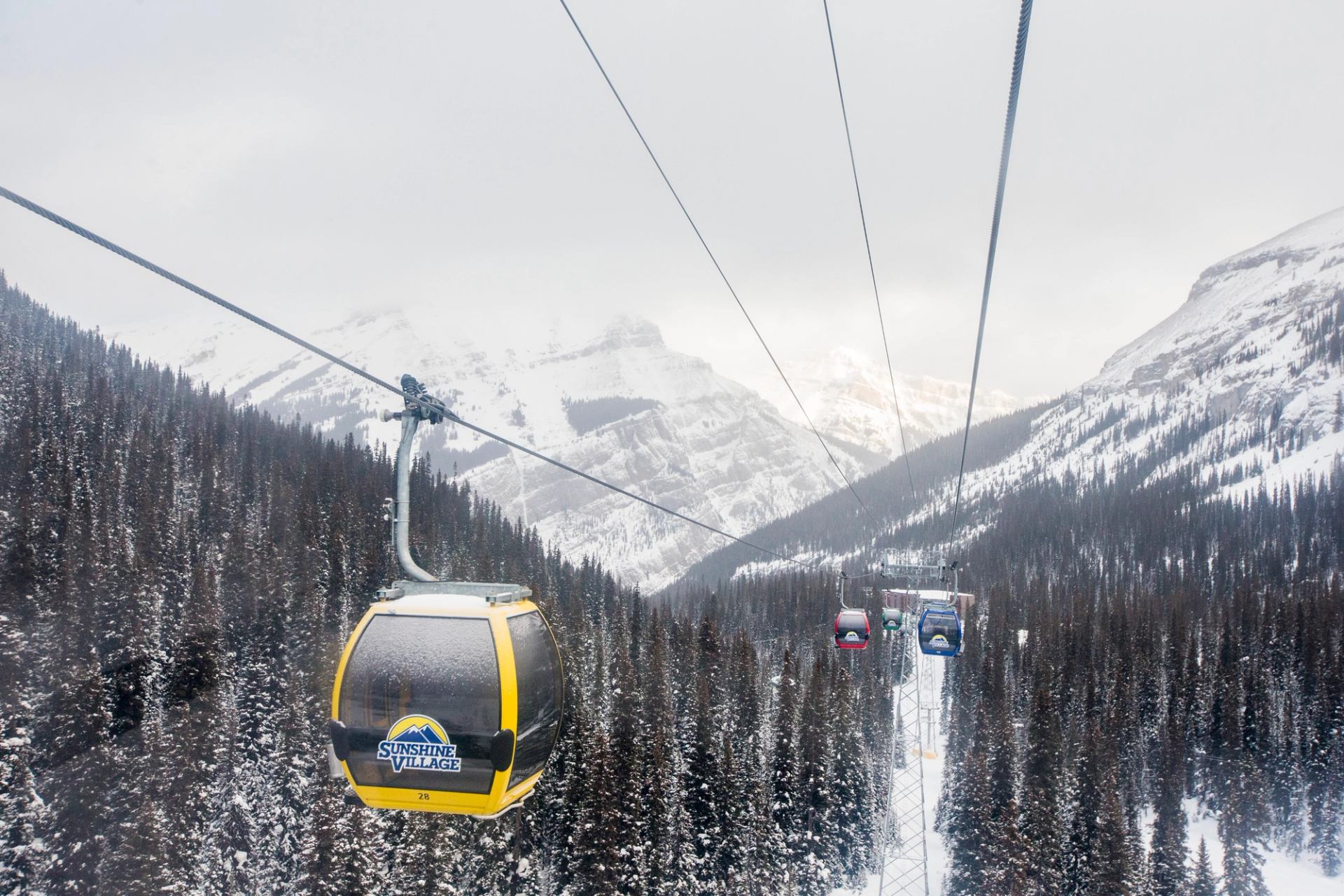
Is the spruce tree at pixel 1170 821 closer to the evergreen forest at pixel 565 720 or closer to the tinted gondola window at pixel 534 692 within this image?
the evergreen forest at pixel 565 720

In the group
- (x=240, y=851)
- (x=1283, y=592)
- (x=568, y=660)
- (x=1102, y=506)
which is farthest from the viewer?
(x=1102, y=506)

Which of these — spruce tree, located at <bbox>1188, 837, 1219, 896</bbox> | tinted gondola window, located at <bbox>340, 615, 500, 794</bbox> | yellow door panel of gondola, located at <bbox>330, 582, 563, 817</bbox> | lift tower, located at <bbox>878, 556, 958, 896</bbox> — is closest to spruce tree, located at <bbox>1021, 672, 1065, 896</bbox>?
lift tower, located at <bbox>878, 556, 958, 896</bbox>

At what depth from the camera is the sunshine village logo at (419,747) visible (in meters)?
9.73

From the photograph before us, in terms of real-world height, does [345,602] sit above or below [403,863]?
above

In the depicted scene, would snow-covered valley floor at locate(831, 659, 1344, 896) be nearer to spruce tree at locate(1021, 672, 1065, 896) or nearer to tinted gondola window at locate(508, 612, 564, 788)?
spruce tree at locate(1021, 672, 1065, 896)

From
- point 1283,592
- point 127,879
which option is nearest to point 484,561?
point 127,879

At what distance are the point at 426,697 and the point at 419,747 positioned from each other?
62 centimetres

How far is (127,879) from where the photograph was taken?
34812mm

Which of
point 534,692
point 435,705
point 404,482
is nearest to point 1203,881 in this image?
point 534,692

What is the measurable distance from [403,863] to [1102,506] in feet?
637

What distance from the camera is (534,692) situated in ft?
33.9

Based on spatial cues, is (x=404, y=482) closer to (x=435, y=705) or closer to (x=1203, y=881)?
(x=435, y=705)

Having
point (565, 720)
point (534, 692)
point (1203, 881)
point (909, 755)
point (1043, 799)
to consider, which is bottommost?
point (909, 755)

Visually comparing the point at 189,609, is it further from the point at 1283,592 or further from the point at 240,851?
the point at 1283,592
